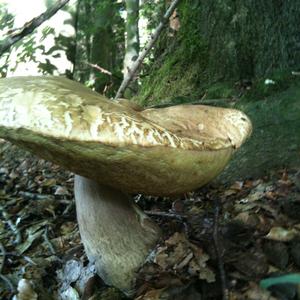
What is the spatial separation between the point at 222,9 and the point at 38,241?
6.38 feet

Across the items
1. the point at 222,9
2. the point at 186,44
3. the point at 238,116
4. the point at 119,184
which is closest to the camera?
the point at 119,184

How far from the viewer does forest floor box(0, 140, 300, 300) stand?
1.46m

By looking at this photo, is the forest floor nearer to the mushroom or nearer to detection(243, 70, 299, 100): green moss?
the mushroom

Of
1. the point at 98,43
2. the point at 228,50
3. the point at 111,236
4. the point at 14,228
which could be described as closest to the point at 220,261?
the point at 111,236

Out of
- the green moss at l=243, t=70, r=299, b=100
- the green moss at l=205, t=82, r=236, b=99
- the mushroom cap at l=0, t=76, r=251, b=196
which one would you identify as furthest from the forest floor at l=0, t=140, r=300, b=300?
the green moss at l=205, t=82, r=236, b=99

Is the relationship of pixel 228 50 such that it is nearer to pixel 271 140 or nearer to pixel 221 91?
pixel 221 91

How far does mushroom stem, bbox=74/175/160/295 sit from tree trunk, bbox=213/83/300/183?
851mm

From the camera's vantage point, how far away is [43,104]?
121cm

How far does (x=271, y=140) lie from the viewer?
7.66 feet

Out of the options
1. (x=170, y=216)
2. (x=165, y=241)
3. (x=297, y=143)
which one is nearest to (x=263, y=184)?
(x=297, y=143)

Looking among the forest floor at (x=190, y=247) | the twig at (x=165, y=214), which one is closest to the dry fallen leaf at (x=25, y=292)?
the forest floor at (x=190, y=247)

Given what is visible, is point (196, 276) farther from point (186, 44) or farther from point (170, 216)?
point (186, 44)

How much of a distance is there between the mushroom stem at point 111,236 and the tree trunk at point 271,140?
0.85 meters

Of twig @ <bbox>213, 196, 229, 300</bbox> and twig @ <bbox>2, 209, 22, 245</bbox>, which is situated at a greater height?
twig @ <bbox>213, 196, 229, 300</bbox>
